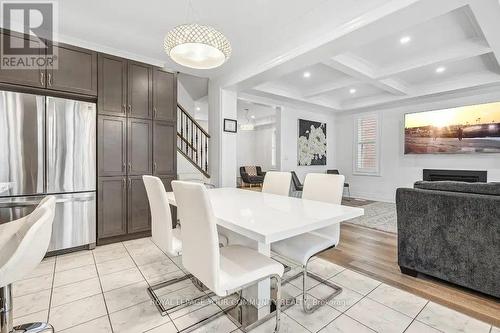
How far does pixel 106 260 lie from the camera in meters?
2.70

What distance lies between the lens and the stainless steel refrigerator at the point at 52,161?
2521 mm

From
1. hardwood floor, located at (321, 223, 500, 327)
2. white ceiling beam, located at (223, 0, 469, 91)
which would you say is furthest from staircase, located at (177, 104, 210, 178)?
hardwood floor, located at (321, 223, 500, 327)

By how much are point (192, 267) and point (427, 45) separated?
169 inches

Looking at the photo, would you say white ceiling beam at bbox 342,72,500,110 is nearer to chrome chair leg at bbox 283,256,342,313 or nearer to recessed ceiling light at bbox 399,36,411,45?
recessed ceiling light at bbox 399,36,411,45

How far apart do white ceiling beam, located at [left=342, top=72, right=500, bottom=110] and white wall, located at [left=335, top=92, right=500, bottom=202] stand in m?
0.58

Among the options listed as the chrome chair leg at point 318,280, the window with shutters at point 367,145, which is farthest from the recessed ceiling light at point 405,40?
the window with shutters at point 367,145

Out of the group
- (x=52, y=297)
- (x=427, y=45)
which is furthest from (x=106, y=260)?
(x=427, y=45)

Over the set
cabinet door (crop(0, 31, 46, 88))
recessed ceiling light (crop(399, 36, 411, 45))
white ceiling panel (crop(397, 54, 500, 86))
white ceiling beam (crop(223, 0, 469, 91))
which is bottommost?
cabinet door (crop(0, 31, 46, 88))

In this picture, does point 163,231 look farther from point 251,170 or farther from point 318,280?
point 251,170

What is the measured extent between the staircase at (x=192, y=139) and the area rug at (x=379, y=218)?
3145 millimetres

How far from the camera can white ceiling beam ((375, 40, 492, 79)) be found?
3354 millimetres

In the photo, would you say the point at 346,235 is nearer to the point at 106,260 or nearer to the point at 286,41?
the point at 286,41

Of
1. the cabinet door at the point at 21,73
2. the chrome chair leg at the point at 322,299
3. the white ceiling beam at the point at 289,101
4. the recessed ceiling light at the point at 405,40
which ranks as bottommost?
the chrome chair leg at the point at 322,299

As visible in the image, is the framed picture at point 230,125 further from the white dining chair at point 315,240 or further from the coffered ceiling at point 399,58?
the white dining chair at point 315,240
